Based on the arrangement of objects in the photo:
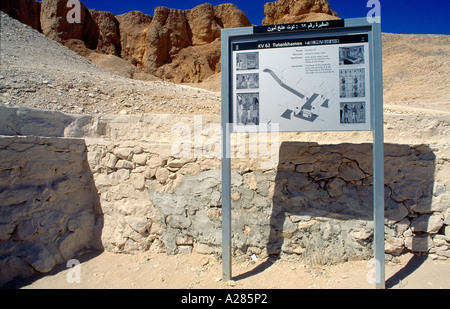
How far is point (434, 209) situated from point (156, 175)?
288 centimetres

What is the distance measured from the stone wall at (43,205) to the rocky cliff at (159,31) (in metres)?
22.2

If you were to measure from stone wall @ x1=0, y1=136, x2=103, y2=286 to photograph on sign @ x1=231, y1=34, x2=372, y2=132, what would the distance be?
1.99 m

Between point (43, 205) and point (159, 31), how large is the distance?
1053 inches

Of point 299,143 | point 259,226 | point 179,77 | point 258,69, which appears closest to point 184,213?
point 259,226

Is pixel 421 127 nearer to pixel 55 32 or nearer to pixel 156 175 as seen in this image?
pixel 156 175

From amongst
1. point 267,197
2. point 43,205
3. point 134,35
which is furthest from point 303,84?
point 134,35

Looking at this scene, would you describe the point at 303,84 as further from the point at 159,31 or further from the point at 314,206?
the point at 159,31

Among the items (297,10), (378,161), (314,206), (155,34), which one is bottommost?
(314,206)

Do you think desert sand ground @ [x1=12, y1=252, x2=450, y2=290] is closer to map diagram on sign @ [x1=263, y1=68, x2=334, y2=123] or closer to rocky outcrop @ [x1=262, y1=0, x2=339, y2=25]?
map diagram on sign @ [x1=263, y1=68, x2=334, y2=123]

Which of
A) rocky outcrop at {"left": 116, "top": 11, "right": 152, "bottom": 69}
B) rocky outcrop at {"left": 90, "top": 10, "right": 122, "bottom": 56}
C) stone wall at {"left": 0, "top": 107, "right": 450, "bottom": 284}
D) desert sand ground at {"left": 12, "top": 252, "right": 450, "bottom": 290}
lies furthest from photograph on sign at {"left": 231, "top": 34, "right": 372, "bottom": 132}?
rocky outcrop at {"left": 90, "top": 10, "right": 122, "bottom": 56}

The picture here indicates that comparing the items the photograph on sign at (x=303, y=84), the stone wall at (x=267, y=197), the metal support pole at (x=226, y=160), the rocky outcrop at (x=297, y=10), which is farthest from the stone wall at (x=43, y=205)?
the rocky outcrop at (x=297, y=10)

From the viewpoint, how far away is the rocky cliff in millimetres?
23859

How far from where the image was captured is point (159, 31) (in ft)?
86.6

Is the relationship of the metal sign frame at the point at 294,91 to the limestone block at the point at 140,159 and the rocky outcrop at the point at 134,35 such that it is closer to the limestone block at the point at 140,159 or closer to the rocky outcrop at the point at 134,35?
the limestone block at the point at 140,159
